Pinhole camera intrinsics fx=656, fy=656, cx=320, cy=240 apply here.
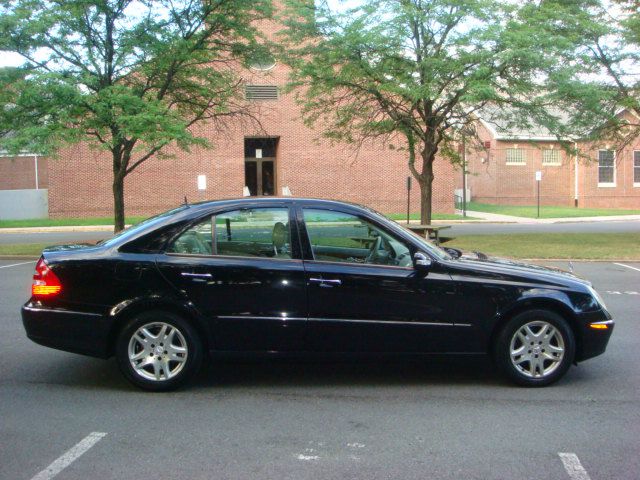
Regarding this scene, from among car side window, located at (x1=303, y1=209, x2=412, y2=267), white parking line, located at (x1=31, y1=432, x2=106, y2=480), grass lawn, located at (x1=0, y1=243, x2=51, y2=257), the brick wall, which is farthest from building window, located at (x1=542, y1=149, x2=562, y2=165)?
white parking line, located at (x1=31, y1=432, x2=106, y2=480)

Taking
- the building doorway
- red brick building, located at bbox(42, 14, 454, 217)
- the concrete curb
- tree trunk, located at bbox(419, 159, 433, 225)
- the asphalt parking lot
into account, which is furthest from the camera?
the building doorway

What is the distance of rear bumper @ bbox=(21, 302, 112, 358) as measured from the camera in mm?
5250

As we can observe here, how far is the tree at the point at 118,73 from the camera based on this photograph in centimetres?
1493

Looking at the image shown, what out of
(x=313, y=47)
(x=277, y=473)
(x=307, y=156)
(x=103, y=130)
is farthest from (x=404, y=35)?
(x=307, y=156)

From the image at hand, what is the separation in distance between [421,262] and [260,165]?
3380cm

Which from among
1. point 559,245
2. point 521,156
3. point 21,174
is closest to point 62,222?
point 21,174

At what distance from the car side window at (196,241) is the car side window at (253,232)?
0.06 m

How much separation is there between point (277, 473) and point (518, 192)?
46306 mm

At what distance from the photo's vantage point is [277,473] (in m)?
3.79

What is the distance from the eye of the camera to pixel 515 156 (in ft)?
154

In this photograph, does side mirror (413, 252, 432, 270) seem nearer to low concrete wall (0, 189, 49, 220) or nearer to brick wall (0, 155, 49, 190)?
low concrete wall (0, 189, 49, 220)

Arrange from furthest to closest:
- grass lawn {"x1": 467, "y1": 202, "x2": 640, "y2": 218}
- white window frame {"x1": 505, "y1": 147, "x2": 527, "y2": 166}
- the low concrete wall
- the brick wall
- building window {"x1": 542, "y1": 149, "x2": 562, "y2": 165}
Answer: white window frame {"x1": 505, "y1": 147, "x2": 527, "y2": 166} < building window {"x1": 542, "y1": 149, "x2": 562, "y2": 165} < the brick wall < grass lawn {"x1": 467, "y1": 202, "x2": 640, "y2": 218} < the low concrete wall

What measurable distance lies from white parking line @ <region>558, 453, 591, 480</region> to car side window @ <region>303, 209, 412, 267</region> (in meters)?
1.91

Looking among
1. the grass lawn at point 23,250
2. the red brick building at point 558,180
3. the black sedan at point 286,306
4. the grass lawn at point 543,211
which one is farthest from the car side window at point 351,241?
the red brick building at point 558,180
